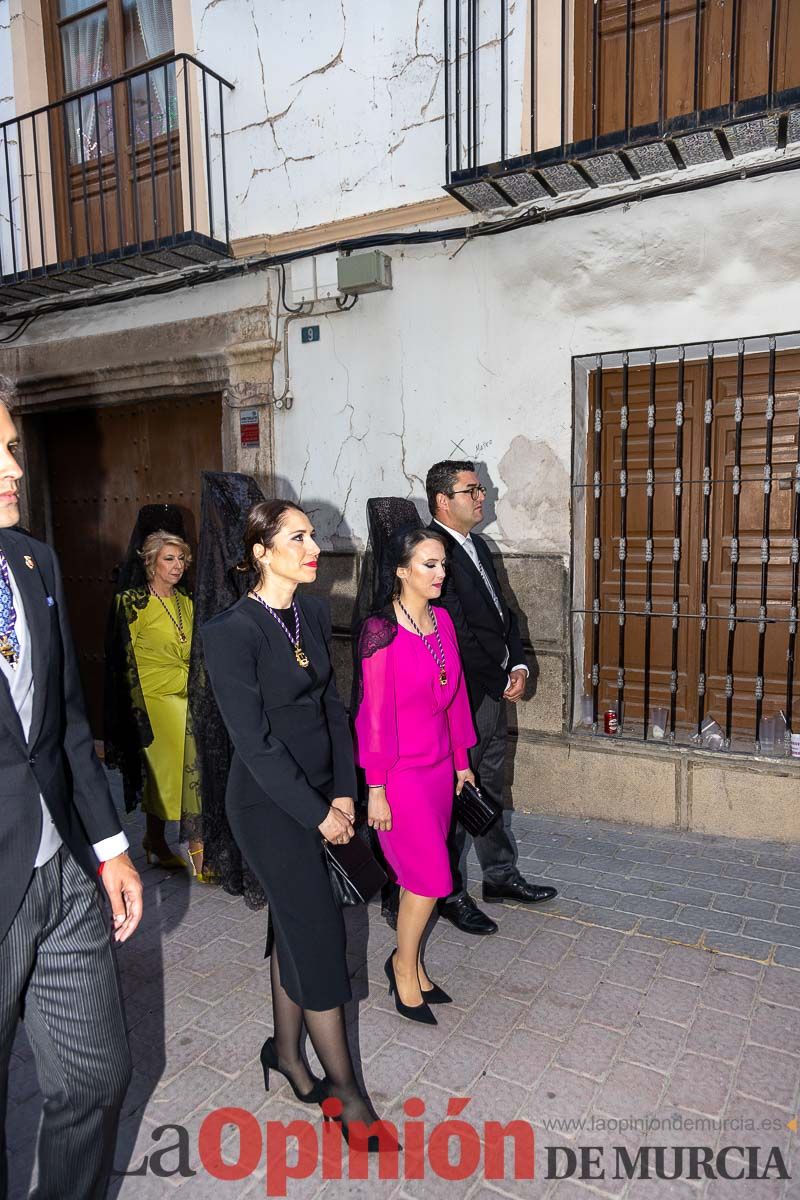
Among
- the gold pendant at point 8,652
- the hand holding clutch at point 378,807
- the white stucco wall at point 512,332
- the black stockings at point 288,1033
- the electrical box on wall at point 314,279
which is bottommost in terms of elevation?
the black stockings at point 288,1033

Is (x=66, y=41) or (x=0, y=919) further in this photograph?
(x=66, y=41)

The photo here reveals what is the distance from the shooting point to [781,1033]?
295 centimetres

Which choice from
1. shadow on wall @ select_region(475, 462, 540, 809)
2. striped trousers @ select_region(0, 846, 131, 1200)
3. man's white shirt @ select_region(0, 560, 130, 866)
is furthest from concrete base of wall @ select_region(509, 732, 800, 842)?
man's white shirt @ select_region(0, 560, 130, 866)

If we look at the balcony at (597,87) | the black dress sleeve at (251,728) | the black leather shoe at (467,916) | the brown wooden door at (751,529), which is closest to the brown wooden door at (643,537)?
the brown wooden door at (751,529)

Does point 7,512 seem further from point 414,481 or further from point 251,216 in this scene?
point 251,216


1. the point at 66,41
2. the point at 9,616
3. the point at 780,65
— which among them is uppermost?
the point at 66,41

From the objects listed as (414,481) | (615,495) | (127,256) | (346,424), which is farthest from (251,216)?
(615,495)

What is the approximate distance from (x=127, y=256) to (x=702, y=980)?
18.9ft

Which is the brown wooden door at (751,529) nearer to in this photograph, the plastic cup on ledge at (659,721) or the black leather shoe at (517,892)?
the plastic cup on ledge at (659,721)

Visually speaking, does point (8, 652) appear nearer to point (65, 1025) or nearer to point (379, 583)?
point (65, 1025)

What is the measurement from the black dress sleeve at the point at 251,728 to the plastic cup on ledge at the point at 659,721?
3165 millimetres

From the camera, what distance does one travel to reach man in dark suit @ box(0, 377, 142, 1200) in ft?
5.74

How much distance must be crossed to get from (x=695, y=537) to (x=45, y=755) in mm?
4129

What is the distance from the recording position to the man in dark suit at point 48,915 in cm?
175
